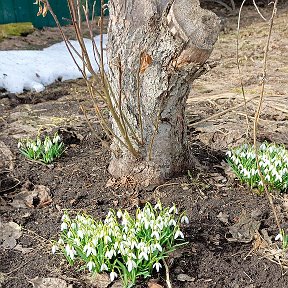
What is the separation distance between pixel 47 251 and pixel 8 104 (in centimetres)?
268

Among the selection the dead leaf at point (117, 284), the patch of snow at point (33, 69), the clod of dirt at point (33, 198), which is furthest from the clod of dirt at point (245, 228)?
the patch of snow at point (33, 69)

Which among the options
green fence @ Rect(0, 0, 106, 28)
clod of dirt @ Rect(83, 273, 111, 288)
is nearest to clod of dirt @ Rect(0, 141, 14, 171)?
clod of dirt @ Rect(83, 273, 111, 288)

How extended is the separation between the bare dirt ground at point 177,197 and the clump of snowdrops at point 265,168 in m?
0.08

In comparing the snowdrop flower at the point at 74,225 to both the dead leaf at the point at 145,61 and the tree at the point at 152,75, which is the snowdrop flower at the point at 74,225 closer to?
the tree at the point at 152,75

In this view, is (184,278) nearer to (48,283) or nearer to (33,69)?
(48,283)

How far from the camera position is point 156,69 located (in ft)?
9.66

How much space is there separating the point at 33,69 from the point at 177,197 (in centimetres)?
350

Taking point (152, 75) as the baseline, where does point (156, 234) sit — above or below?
below

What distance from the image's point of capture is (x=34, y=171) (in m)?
3.55

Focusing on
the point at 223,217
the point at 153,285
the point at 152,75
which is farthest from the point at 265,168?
the point at 153,285

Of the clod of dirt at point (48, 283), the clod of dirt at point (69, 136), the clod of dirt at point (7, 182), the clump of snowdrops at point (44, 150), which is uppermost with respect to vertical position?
the clump of snowdrops at point (44, 150)

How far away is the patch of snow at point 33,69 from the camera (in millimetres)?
5750

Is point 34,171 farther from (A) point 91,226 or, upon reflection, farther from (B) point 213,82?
(B) point 213,82

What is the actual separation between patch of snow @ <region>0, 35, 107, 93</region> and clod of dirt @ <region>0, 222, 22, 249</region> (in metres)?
2.87
